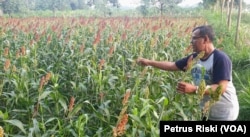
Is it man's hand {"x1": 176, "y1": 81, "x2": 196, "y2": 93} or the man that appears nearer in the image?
man's hand {"x1": 176, "y1": 81, "x2": 196, "y2": 93}

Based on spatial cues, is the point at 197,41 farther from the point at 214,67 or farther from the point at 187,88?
the point at 187,88

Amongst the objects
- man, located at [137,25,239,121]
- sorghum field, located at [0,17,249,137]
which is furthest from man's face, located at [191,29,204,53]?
sorghum field, located at [0,17,249,137]

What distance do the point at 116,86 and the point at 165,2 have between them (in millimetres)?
32122

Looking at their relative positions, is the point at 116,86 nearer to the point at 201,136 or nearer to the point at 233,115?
the point at 233,115

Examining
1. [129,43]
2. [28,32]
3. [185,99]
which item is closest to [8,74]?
[185,99]

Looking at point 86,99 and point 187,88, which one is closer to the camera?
point 187,88

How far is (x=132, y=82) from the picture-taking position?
423cm

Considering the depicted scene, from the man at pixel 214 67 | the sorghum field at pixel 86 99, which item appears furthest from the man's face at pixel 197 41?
the sorghum field at pixel 86 99

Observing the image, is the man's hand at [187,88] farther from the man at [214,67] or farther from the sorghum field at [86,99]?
the man at [214,67]

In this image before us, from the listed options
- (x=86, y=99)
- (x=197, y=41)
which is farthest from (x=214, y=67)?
(x=86, y=99)

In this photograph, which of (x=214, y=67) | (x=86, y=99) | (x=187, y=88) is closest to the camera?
(x=187, y=88)

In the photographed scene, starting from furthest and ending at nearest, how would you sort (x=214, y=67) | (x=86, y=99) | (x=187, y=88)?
(x=86, y=99) → (x=214, y=67) → (x=187, y=88)

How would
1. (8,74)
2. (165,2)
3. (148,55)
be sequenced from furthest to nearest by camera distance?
(165,2) < (148,55) < (8,74)

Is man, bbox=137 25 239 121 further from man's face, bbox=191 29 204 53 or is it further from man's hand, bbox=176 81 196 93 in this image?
man's hand, bbox=176 81 196 93
